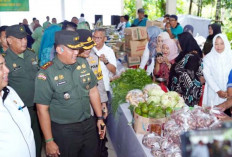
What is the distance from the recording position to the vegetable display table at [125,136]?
2234mm

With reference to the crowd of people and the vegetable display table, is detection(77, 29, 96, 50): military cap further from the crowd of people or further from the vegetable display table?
the vegetable display table

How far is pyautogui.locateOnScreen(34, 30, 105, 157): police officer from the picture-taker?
2.12 metres

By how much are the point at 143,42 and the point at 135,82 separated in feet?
7.29

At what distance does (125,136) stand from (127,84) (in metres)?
0.72

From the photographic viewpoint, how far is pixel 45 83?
6.95ft

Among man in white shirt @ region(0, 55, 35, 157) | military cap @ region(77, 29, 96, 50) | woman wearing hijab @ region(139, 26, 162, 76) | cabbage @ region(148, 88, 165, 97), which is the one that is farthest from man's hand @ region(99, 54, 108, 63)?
man in white shirt @ region(0, 55, 35, 157)

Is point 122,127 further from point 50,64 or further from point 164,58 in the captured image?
point 50,64

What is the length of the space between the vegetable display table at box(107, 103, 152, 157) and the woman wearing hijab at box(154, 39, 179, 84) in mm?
693

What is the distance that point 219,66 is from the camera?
11.4 feet

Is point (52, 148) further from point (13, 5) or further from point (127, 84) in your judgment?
point (13, 5)

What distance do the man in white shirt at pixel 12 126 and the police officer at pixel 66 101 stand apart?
230 millimetres

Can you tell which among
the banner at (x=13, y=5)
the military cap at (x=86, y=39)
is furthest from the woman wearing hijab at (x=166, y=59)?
the banner at (x=13, y=5)

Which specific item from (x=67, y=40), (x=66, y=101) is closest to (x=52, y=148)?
(x=66, y=101)

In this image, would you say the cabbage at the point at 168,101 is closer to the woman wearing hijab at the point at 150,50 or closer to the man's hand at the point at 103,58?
the man's hand at the point at 103,58
